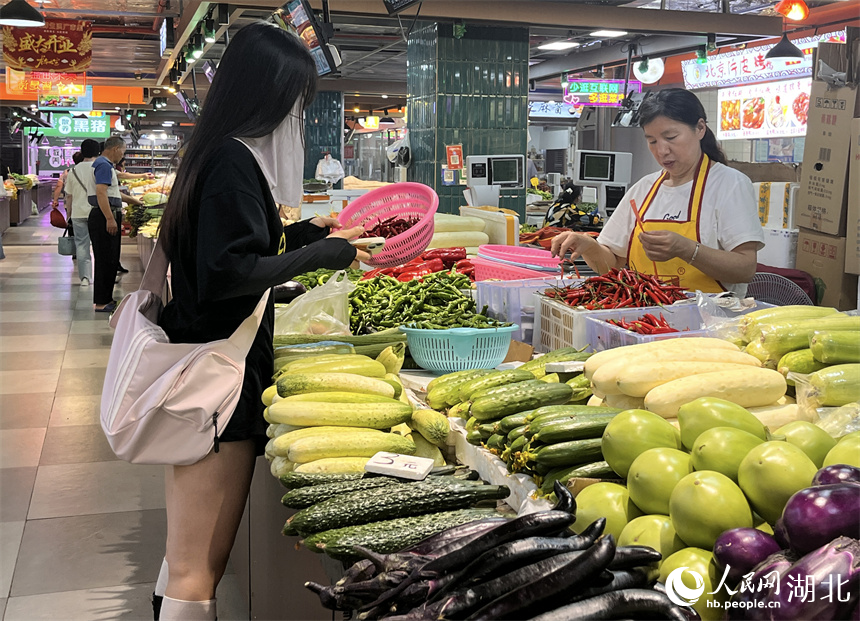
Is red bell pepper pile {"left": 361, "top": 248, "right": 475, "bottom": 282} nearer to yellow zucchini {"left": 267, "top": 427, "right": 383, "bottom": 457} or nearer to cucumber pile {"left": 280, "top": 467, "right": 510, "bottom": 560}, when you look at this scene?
yellow zucchini {"left": 267, "top": 427, "right": 383, "bottom": 457}

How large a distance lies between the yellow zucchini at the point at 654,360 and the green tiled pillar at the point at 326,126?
16876 millimetres


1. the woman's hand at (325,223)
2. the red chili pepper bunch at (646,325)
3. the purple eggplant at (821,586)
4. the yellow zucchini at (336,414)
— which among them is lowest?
the yellow zucchini at (336,414)

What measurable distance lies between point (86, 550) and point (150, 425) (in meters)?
2.28

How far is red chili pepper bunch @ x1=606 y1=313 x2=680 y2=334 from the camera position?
2617 mm

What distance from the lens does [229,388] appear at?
2.18 m

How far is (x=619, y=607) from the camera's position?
115 centimetres

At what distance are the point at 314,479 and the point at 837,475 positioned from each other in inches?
47.0

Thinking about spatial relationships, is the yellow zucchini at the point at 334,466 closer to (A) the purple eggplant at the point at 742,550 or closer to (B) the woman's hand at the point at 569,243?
(A) the purple eggplant at the point at 742,550

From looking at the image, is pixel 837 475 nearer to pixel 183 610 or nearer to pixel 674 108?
pixel 183 610

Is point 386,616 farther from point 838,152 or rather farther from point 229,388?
point 838,152

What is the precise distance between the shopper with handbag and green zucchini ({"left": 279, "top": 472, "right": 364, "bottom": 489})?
279mm

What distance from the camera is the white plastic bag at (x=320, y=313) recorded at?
3.33 metres

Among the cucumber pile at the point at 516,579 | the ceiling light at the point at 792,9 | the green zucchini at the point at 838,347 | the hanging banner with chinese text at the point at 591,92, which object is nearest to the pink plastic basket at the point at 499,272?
the green zucchini at the point at 838,347

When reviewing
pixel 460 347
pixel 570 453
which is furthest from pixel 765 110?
pixel 570 453
